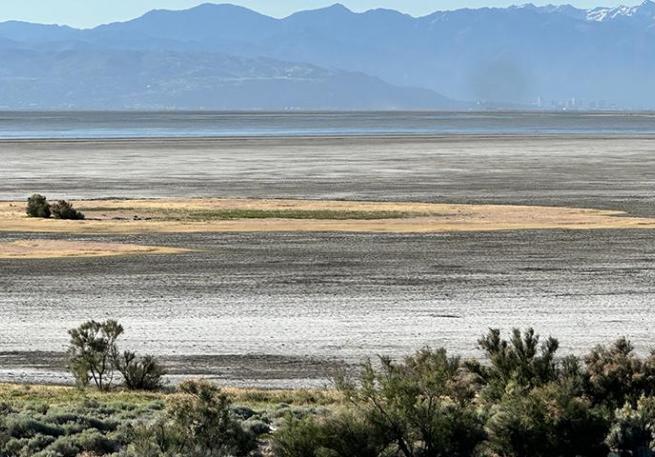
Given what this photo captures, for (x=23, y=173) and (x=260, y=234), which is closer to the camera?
(x=260, y=234)

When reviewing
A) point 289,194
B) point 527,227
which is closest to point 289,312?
point 527,227

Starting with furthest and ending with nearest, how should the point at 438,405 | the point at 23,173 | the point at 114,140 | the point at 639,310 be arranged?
the point at 114,140, the point at 23,173, the point at 639,310, the point at 438,405

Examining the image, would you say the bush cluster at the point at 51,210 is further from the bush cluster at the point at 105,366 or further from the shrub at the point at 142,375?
the shrub at the point at 142,375

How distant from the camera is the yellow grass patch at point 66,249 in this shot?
31984 mm

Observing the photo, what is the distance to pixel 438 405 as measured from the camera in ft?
39.8

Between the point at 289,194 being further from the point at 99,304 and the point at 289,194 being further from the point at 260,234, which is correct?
the point at 99,304

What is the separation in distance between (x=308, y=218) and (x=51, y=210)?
776cm

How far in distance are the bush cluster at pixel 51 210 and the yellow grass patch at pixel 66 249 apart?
18.1 ft

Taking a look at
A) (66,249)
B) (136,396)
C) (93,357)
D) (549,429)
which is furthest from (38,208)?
(549,429)

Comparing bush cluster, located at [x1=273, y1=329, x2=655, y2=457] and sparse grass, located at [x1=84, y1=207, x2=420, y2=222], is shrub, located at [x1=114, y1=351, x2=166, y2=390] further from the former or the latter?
sparse grass, located at [x1=84, y1=207, x2=420, y2=222]

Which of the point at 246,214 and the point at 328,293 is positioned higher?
the point at 246,214

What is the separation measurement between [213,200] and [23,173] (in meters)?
21.0

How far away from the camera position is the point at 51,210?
41062mm

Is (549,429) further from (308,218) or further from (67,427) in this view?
(308,218)
